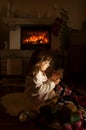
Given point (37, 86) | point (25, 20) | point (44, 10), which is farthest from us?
point (44, 10)

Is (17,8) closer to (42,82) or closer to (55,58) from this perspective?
(55,58)

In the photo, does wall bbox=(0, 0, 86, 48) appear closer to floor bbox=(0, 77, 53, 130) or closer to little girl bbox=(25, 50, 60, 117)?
little girl bbox=(25, 50, 60, 117)

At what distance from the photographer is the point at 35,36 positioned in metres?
5.26

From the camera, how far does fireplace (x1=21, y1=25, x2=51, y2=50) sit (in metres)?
5.24

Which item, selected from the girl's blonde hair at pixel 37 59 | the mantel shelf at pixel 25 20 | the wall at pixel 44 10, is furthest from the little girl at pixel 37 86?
the wall at pixel 44 10

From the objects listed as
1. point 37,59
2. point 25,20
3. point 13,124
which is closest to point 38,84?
point 37,59

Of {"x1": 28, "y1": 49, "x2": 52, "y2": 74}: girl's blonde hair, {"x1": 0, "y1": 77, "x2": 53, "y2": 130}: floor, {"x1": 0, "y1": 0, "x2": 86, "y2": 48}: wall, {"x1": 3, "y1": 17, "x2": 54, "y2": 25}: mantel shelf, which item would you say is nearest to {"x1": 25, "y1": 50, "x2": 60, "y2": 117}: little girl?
{"x1": 28, "y1": 49, "x2": 52, "y2": 74}: girl's blonde hair

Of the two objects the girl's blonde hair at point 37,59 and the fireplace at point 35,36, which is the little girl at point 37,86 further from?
the fireplace at point 35,36

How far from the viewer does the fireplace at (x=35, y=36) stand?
5.24 m

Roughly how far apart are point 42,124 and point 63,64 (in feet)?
9.07

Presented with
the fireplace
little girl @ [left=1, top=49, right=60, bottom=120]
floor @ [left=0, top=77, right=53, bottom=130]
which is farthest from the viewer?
the fireplace

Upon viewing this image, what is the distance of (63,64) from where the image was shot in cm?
509

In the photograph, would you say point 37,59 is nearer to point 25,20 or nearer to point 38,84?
point 38,84

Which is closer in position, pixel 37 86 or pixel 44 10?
pixel 37 86
